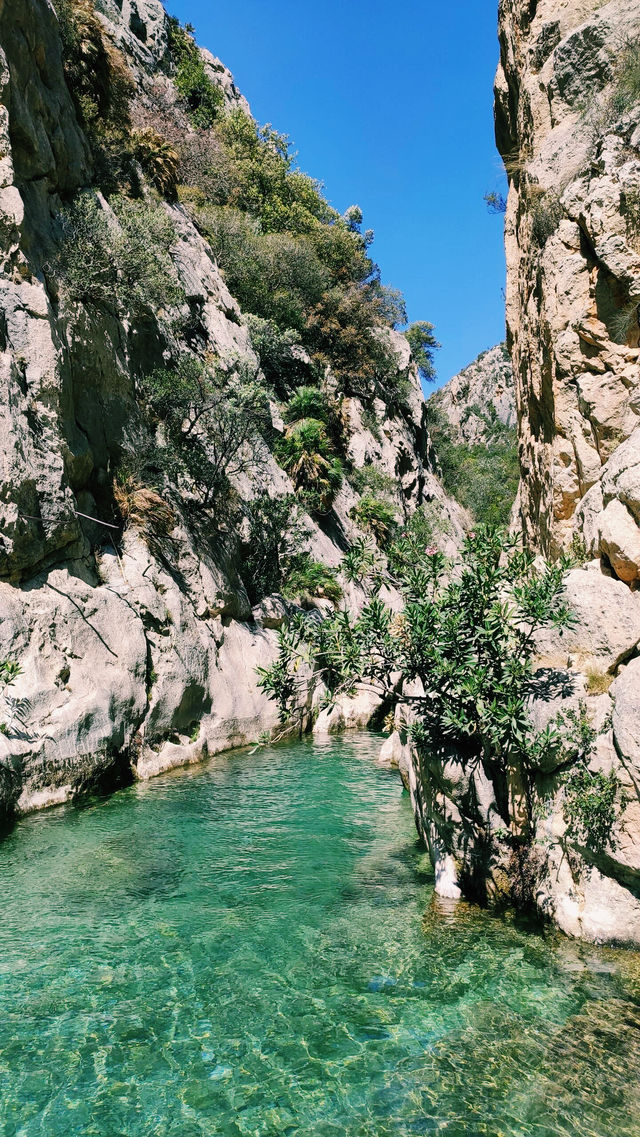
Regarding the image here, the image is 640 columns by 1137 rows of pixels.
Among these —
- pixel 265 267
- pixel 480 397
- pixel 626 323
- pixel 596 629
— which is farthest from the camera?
pixel 480 397

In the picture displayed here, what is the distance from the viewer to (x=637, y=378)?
29.5 ft

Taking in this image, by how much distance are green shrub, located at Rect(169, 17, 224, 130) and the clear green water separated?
130 feet

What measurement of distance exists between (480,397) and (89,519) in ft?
317

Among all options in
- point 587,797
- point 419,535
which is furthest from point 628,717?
point 419,535

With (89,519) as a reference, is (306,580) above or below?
above

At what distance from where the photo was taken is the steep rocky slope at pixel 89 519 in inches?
475

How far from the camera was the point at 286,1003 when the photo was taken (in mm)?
6227

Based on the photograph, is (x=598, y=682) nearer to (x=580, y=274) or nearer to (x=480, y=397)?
(x=580, y=274)

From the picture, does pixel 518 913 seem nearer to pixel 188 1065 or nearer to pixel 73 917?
pixel 188 1065

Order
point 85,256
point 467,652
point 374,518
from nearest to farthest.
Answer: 1. point 467,652
2. point 85,256
3. point 374,518

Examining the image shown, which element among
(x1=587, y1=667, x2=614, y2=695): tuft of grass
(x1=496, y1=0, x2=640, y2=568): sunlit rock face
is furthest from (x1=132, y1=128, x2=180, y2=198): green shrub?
(x1=587, y1=667, x2=614, y2=695): tuft of grass

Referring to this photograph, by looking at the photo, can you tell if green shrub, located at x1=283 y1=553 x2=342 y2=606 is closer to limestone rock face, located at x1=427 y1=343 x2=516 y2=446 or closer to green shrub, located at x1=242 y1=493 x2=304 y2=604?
green shrub, located at x1=242 y1=493 x2=304 y2=604

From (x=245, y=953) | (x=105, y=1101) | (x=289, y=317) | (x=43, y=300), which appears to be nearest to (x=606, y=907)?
(x=245, y=953)

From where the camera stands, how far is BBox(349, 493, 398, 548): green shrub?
29.5 metres
